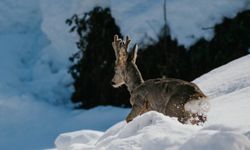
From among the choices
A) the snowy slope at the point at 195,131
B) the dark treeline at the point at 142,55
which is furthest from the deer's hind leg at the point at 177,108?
the dark treeline at the point at 142,55

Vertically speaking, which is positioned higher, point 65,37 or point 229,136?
point 65,37

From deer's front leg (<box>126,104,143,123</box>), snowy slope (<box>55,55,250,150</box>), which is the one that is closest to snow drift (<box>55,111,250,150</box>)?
snowy slope (<box>55,55,250,150</box>)

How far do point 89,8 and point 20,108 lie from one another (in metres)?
2.54

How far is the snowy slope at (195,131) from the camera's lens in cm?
312

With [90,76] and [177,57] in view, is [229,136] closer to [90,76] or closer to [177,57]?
[177,57]

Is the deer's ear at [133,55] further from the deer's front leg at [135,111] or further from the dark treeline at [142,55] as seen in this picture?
the dark treeline at [142,55]

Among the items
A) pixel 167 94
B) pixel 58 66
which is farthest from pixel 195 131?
pixel 58 66

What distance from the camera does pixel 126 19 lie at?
12.4 meters

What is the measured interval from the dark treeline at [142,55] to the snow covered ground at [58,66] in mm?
203

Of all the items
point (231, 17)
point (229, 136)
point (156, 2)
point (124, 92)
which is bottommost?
point (229, 136)

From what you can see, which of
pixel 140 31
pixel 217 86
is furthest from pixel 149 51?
pixel 217 86

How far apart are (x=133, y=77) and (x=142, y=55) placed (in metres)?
5.64

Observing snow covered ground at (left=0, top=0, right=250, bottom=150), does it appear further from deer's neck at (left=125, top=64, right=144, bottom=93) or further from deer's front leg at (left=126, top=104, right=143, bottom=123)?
deer's neck at (left=125, top=64, right=144, bottom=93)

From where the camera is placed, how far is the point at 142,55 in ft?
39.2
